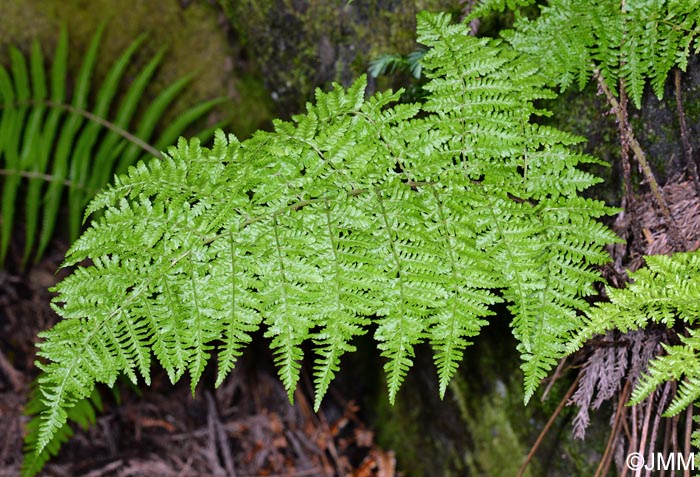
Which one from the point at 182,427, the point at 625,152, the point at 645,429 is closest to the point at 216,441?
the point at 182,427

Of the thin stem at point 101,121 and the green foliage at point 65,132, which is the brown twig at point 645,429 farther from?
the thin stem at point 101,121

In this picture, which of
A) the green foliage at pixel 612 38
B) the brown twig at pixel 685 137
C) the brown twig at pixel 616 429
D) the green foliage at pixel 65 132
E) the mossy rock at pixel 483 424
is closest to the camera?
the green foliage at pixel 612 38

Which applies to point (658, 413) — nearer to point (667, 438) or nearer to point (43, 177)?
point (667, 438)

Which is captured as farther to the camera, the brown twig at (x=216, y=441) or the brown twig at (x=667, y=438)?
the brown twig at (x=216, y=441)

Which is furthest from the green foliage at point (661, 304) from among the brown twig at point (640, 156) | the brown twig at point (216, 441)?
the brown twig at point (216, 441)

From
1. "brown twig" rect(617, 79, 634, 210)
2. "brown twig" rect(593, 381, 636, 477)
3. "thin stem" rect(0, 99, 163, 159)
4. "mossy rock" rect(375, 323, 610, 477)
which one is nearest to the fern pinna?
"brown twig" rect(617, 79, 634, 210)

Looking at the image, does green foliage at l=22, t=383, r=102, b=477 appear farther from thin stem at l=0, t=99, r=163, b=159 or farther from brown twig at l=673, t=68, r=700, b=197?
brown twig at l=673, t=68, r=700, b=197

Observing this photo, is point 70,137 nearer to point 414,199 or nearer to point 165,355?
point 165,355
